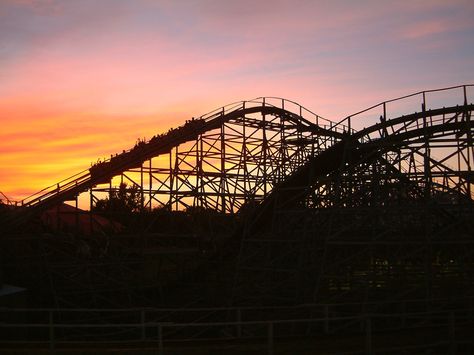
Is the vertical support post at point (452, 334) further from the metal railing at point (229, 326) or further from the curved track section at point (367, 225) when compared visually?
the curved track section at point (367, 225)

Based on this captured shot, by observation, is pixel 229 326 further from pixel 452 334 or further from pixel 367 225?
pixel 452 334

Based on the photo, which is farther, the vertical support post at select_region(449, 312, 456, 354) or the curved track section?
the curved track section

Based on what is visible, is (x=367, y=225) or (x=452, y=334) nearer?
(x=452, y=334)

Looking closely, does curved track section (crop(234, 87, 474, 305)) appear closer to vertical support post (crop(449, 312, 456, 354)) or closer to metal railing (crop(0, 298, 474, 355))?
metal railing (crop(0, 298, 474, 355))

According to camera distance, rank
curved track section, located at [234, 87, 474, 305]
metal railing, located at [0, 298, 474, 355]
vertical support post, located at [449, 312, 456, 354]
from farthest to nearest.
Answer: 1. curved track section, located at [234, 87, 474, 305]
2. vertical support post, located at [449, 312, 456, 354]
3. metal railing, located at [0, 298, 474, 355]

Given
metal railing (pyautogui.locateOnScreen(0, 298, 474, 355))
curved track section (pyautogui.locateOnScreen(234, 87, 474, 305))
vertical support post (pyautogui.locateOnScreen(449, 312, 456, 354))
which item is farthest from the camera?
curved track section (pyautogui.locateOnScreen(234, 87, 474, 305))

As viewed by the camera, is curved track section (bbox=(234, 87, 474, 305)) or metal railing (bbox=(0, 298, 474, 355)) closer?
metal railing (bbox=(0, 298, 474, 355))

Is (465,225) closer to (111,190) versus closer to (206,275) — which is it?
(206,275)

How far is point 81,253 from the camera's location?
21953 mm

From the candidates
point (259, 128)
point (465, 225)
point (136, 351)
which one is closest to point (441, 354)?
point (136, 351)

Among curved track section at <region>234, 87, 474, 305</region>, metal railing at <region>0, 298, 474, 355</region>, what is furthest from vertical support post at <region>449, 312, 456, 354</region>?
curved track section at <region>234, 87, 474, 305</region>

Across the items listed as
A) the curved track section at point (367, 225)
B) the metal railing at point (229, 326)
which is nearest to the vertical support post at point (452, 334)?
the metal railing at point (229, 326)

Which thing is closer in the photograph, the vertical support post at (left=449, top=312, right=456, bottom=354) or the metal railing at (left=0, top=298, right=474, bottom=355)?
the metal railing at (left=0, top=298, right=474, bottom=355)

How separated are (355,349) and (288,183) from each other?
10.6m
